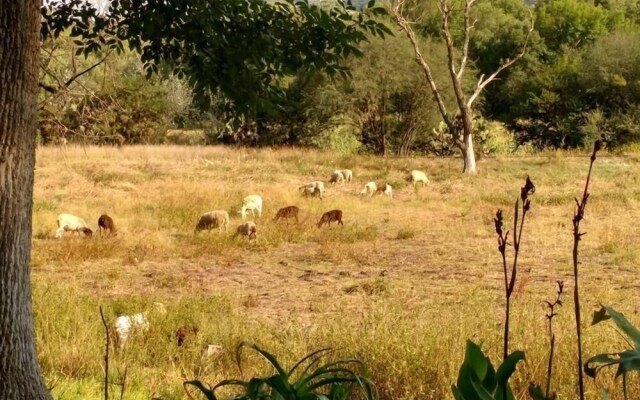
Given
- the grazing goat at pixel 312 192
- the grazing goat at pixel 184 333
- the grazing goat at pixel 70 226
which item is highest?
the grazing goat at pixel 312 192

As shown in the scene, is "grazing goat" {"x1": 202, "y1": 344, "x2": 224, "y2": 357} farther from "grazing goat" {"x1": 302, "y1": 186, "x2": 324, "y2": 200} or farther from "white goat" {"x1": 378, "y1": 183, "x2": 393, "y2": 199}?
"white goat" {"x1": 378, "y1": 183, "x2": 393, "y2": 199}

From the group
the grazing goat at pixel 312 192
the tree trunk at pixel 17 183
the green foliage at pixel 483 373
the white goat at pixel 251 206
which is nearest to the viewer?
the green foliage at pixel 483 373

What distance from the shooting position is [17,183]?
8.87 feet

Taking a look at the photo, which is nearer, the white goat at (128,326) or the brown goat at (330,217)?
the white goat at (128,326)

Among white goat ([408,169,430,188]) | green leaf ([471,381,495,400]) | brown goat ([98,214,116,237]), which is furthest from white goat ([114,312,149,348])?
white goat ([408,169,430,188])

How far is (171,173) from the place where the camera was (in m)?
23.0

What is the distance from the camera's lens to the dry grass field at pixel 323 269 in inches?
204

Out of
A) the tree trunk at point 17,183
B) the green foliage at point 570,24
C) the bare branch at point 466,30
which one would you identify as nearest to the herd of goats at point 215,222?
the tree trunk at point 17,183

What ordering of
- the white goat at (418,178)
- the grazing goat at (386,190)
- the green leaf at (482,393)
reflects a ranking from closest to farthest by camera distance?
the green leaf at (482,393)
the grazing goat at (386,190)
the white goat at (418,178)

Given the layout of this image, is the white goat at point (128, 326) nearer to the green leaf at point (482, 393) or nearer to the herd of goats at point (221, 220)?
the green leaf at point (482, 393)

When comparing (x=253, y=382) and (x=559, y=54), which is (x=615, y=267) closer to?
(x=253, y=382)

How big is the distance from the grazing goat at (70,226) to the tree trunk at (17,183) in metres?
10.5

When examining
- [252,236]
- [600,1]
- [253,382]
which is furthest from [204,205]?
[600,1]

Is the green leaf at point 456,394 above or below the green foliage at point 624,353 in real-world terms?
A: below
